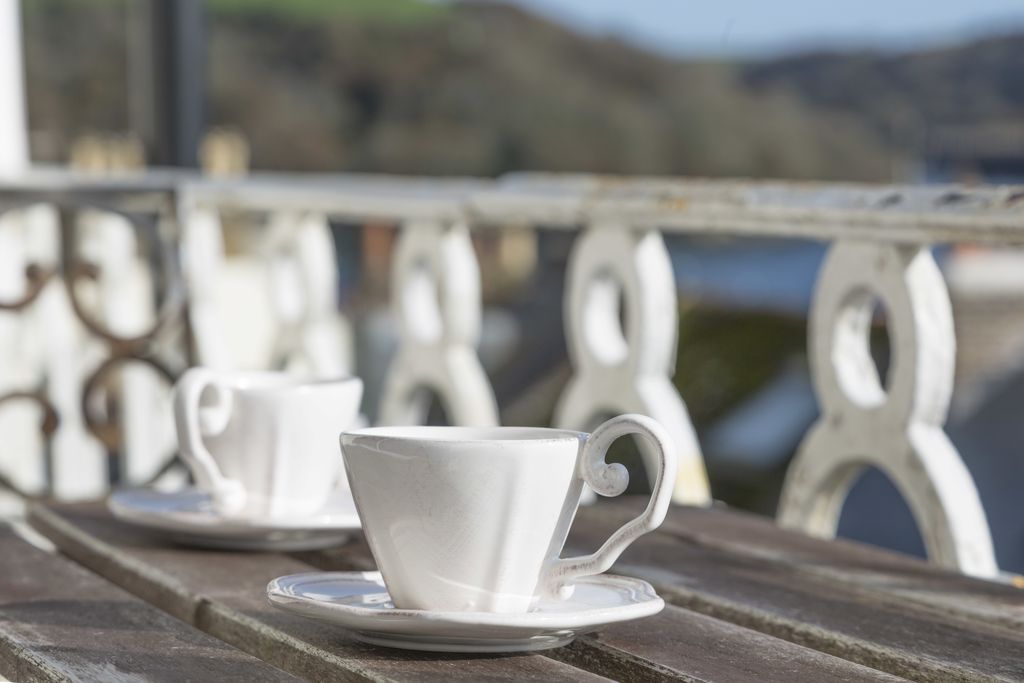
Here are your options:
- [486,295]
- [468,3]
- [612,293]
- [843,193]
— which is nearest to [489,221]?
[612,293]

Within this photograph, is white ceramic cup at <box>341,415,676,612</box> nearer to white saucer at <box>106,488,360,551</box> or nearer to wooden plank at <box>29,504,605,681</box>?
wooden plank at <box>29,504,605,681</box>

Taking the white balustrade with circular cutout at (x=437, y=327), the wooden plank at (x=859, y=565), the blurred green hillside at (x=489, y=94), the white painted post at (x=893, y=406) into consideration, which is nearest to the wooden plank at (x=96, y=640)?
the wooden plank at (x=859, y=565)

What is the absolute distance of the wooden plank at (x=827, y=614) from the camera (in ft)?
2.67

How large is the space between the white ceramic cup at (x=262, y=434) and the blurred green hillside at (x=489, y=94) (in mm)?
17261

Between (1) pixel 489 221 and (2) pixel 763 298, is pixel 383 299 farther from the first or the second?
(1) pixel 489 221

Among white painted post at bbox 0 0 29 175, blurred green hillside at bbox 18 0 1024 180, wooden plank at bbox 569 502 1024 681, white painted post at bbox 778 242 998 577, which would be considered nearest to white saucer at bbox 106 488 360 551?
wooden plank at bbox 569 502 1024 681

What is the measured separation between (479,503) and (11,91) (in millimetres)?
2569

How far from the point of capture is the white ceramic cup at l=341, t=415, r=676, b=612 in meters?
0.77

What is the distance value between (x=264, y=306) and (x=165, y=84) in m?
1.67

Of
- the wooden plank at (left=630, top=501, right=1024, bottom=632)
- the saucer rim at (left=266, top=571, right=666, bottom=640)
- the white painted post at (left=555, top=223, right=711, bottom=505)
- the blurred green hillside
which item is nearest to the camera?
the saucer rim at (left=266, top=571, right=666, bottom=640)

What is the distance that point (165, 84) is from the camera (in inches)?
117

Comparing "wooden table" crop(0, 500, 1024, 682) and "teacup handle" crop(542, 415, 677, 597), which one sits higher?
"teacup handle" crop(542, 415, 677, 597)

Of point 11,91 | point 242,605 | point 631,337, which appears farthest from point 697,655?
point 11,91

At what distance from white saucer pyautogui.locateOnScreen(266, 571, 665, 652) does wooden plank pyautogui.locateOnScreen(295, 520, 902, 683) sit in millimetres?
17
